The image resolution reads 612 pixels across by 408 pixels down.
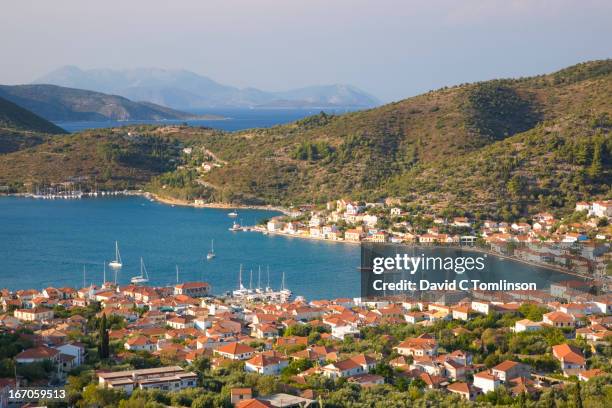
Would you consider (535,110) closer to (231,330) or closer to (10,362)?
(231,330)

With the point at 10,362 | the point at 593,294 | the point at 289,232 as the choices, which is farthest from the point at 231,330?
the point at 289,232

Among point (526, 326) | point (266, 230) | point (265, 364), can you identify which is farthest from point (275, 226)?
point (265, 364)

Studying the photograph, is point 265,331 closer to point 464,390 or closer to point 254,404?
point 464,390

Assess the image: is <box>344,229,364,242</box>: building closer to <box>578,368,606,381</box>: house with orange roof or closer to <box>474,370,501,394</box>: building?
<box>578,368,606,381</box>: house with orange roof

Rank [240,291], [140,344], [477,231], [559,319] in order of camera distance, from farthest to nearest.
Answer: [477,231], [240,291], [559,319], [140,344]

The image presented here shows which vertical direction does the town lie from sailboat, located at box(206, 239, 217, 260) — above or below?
below

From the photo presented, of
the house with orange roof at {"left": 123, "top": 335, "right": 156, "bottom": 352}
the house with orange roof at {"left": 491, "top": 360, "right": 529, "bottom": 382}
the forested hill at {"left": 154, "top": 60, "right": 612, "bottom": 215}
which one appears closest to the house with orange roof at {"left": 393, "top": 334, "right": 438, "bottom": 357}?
the house with orange roof at {"left": 491, "top": 360, "right": 529, "bottom": 382}
